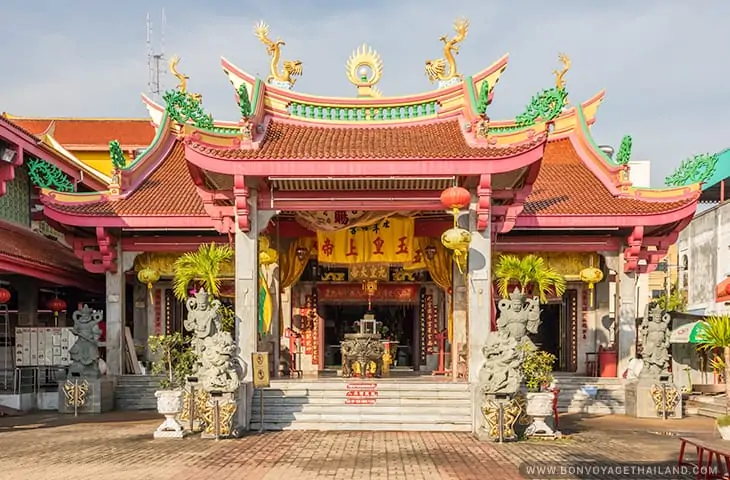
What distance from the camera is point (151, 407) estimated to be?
708 inches

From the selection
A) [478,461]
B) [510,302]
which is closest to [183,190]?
[510,302]

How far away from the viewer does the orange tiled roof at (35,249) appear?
1730 cm

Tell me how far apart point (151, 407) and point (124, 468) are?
826cm

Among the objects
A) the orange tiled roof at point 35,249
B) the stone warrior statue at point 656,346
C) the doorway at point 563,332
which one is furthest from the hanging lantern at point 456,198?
the orange tiled roof at point 35,249

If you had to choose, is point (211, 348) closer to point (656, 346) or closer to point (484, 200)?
point (484, 200)

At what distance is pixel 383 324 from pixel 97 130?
619 inches

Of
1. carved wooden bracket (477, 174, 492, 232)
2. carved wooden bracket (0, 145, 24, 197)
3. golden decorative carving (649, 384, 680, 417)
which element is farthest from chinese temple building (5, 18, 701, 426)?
golden decorative carving (649, 384, 680, 417)

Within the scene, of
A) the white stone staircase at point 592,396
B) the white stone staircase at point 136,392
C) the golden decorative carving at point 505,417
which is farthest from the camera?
the white stone staircase at point 136,392

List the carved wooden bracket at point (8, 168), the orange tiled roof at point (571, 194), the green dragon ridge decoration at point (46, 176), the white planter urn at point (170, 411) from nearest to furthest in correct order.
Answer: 1. the white planter urn at point (170, 411)
2. the carved wooden bracket at point (8, 168)
3. the orange tiled roof at point (571, 194)
4. the green dragon ridge decoration at point (46, 176)

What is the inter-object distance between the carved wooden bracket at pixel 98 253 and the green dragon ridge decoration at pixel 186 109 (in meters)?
3.46

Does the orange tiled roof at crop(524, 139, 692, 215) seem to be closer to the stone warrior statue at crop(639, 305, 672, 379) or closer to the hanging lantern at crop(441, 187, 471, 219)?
the stone warrior statue at crop(639, 305, 672, 379)

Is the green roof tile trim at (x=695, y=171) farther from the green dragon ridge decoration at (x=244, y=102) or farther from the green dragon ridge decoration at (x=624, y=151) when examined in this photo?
the green dragon ridge decoration at (x=244, y=102)

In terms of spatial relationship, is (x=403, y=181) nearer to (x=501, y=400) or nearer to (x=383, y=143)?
(x=383, y=143)

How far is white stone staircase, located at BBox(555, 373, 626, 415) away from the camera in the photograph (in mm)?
17422
